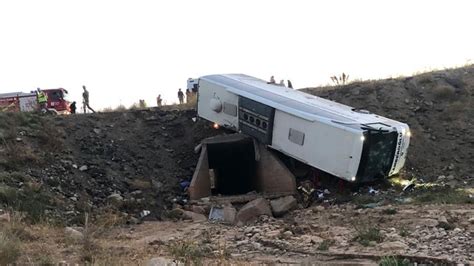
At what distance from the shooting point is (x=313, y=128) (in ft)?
45.4

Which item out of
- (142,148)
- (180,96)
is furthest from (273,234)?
(180,96)

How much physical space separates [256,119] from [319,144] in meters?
2.25

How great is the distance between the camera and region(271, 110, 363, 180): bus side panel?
43.7 ft

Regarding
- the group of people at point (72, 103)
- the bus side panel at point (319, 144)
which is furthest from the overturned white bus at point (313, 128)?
the group of people at point (72, 103)

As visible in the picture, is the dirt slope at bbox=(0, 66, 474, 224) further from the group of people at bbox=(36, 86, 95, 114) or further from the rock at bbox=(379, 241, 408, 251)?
the rock at bbox=(379, 241, 408, 251)

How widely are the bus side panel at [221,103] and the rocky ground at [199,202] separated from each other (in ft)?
3.50

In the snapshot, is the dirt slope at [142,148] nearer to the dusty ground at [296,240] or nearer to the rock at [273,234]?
the dusty ground at [296,240]

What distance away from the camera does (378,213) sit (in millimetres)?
11414

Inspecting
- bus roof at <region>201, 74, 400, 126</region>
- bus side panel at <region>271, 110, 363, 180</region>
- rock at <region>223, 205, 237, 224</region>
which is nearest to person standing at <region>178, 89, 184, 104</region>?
bus roof at <region>201, 74, 400, 126</region>

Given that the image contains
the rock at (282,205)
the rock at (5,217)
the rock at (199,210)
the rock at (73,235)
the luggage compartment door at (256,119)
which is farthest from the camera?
the luggage compartment door at (256,119)

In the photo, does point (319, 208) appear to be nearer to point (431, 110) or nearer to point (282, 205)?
point (282, 205)

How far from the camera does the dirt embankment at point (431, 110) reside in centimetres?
1609

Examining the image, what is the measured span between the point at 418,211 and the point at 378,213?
0.78 meters

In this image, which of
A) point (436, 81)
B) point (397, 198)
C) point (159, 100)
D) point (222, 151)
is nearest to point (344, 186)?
point (397, 198)
